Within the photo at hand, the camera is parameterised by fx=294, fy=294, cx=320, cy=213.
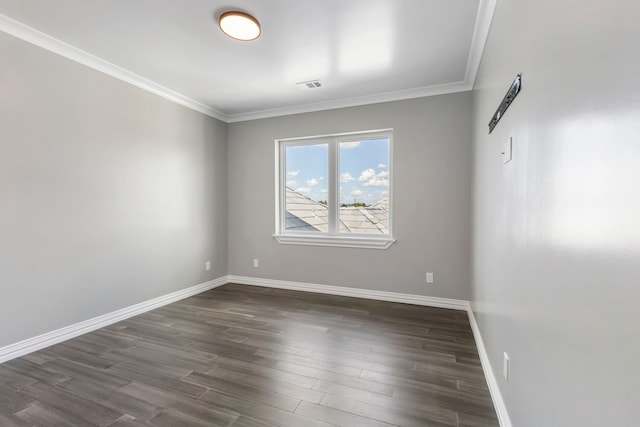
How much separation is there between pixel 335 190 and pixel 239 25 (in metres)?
2.31

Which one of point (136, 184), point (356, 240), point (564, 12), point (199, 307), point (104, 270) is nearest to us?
point (564, 12)

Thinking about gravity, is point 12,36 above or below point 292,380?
above

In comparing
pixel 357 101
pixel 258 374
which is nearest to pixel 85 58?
pixel 357 101

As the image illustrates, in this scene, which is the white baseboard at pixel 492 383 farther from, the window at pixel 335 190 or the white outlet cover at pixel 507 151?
the window at pixel 335 190

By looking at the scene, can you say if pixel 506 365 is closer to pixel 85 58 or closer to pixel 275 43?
pixel 275 43

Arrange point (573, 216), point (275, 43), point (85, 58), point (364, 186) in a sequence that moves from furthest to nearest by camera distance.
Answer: point (364, 186), point (85, 58), point (275, 43), point (573, 216)

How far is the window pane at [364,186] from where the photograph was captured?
3842mm

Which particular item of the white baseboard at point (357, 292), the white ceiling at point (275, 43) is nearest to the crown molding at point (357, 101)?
the white ceiling at point (275, 43)

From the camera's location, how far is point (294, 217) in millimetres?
4422

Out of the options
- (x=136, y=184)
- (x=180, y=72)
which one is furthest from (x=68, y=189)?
(x=180, y=72)

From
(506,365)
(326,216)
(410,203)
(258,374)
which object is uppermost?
(410,203)

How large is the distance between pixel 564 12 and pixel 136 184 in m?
3.68

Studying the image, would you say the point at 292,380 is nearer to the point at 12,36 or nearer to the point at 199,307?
the point at 199,307

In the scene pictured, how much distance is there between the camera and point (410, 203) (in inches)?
142
